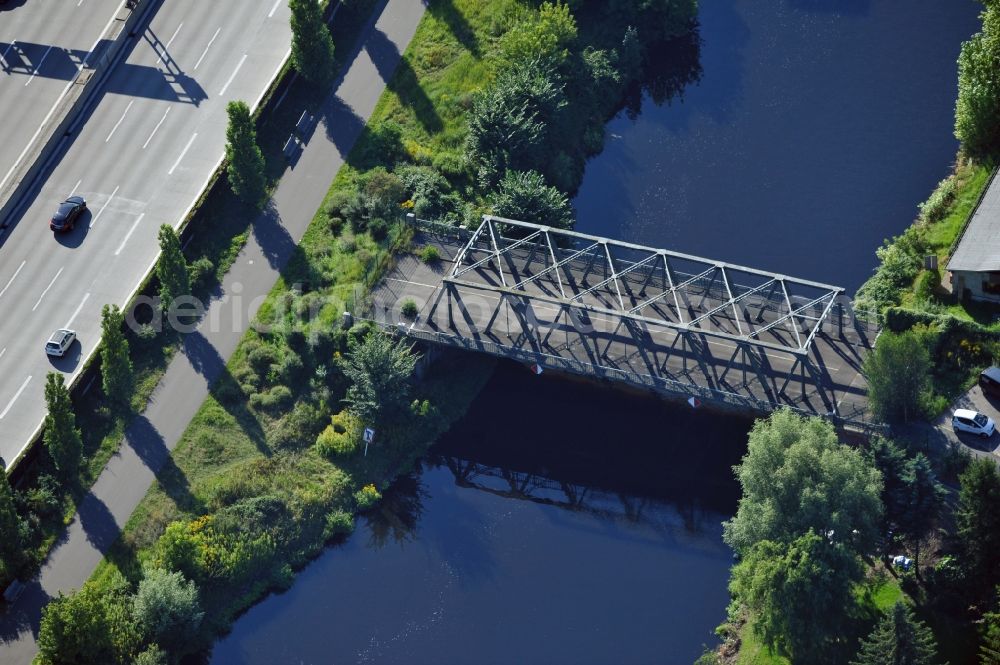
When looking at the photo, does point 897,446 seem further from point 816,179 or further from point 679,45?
point 679,45

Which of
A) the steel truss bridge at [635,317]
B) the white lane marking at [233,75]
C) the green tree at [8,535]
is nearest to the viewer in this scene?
the green tree at [8,535]

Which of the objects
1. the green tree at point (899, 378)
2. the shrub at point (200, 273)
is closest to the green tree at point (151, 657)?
the shrub at point (200, 273)

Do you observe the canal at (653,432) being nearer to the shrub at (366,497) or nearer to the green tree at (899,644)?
the shrub at (366,497)

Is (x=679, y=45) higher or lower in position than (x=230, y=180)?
higher

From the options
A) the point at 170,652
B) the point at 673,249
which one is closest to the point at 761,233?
the point at 673,249

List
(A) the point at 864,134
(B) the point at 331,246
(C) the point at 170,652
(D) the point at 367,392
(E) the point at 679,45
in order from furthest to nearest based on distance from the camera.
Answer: (E) the point at 679,45, (A) the point at 864,134, (B) the point at 331,246, (D) the point at 367,392, (C) the point at 170,652

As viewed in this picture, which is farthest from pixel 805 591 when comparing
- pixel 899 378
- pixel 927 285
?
pixel 927 285
